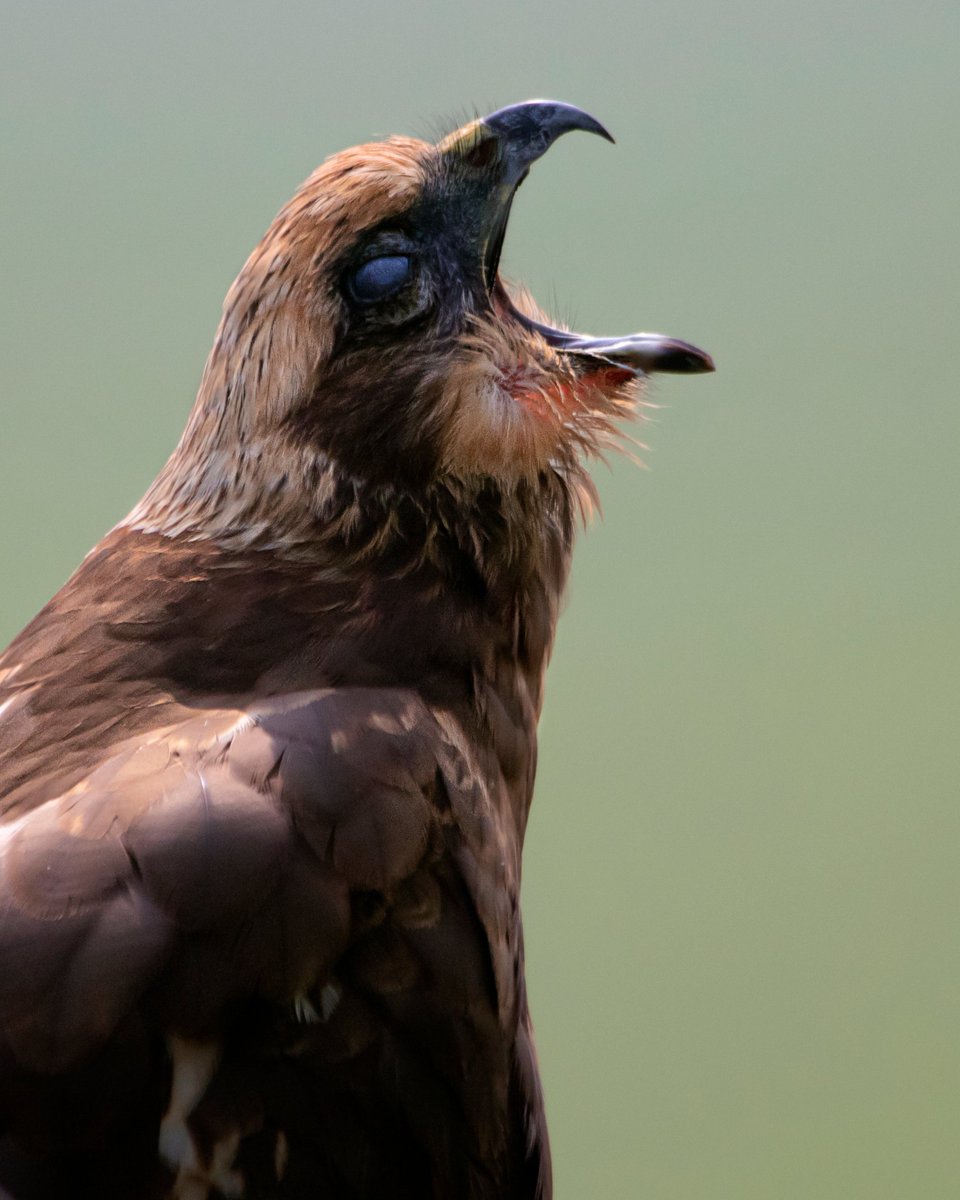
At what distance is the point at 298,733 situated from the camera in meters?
1.47

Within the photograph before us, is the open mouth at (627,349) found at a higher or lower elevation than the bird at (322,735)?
higher

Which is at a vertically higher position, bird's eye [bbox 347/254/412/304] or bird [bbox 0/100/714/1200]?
bird's eye [bbox 347/254/412/304]

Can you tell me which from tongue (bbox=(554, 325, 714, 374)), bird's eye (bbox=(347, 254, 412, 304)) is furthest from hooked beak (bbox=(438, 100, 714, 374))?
bird's eye (bbox=(347, 254, 412, 304))

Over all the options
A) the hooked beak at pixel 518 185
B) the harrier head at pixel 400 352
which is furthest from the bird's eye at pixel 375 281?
the hooked beak at pixel 518 185

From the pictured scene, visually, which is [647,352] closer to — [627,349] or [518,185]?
[627,349]

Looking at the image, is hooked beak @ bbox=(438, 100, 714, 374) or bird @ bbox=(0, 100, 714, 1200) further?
hooked beak @ bbox=(438, 100, 714, 374)

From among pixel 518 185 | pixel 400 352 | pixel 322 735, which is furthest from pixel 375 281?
pixel 322 735

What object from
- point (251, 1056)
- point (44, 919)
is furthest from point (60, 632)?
point (251, 1056)

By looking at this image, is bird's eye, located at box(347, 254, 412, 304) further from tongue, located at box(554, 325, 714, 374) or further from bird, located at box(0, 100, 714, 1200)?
tongue, located at box(554, 325, 714, 374)

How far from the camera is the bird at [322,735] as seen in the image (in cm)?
135

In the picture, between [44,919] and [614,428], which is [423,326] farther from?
[44,919]

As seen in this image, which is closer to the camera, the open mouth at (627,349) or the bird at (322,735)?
the bird at (322,735)

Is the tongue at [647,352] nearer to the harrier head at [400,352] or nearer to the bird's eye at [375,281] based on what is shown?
Answer: the harrier head at [400,352]

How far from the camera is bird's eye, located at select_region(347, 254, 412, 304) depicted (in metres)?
1.68
